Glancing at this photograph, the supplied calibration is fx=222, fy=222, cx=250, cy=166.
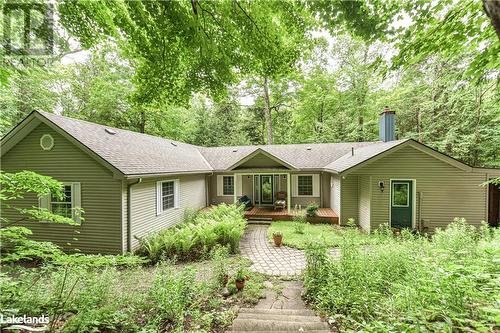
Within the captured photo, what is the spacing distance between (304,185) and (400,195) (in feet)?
18.5

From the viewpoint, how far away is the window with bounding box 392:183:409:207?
9.94 m

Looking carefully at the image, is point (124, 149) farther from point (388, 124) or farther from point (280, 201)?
point (388, 124)

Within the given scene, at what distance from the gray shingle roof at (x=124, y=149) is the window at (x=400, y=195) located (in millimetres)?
10043

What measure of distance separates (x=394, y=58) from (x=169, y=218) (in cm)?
1009

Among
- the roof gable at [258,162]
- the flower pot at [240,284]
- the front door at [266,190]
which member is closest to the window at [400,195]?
the roof gable at [258,162]

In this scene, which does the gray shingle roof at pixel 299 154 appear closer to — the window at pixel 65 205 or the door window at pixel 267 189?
the door window at pixel 267 189

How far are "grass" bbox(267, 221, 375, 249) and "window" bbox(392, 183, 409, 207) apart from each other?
6.93 feet

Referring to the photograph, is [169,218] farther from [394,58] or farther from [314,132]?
[314,132]

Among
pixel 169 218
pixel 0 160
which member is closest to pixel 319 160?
pixel 169 218

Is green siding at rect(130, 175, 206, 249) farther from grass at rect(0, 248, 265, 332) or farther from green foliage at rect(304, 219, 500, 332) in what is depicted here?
green foliage at rect(304, 219, 500, 332)

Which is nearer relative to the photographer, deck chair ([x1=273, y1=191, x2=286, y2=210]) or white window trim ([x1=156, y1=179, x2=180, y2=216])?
white window trim ([x1=156, y1=179, x2=180, y2=216])

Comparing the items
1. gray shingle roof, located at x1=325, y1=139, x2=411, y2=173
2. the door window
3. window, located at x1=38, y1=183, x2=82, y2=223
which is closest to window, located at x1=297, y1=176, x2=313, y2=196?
the door window

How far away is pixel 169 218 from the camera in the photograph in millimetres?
10445

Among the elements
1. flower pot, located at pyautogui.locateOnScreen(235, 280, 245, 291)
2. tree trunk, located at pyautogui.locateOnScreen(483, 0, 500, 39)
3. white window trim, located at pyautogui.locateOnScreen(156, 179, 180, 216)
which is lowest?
flower pot, located at pyautogui.locateOnScreen(235, 280, 245, 291)
